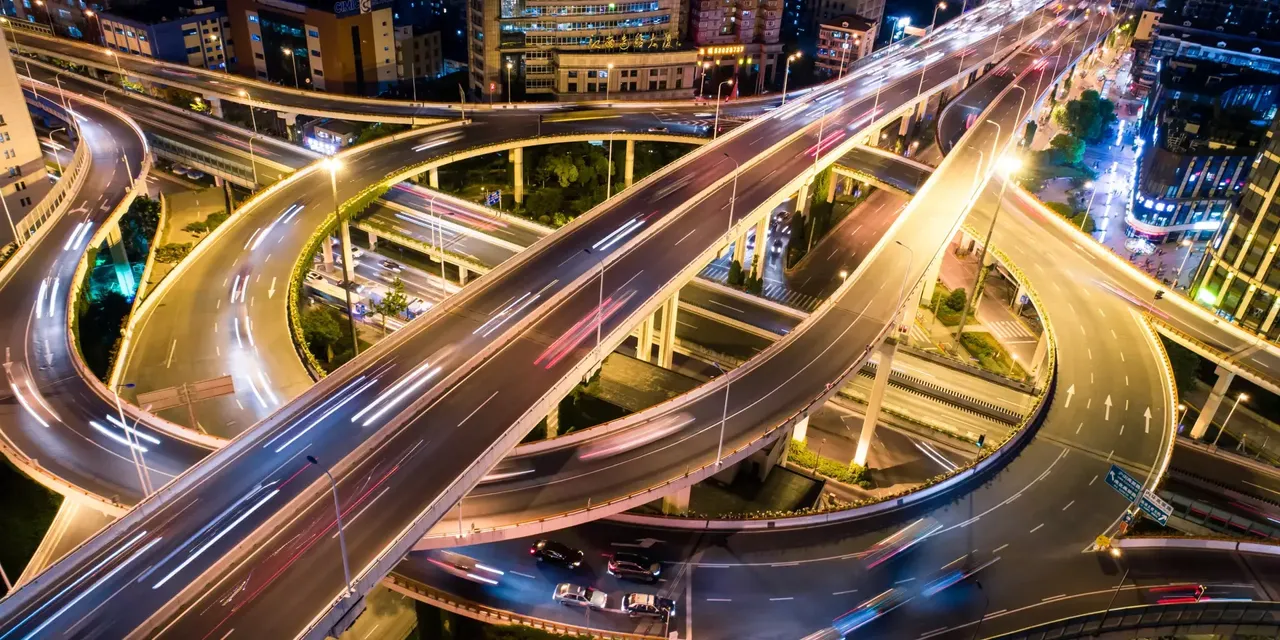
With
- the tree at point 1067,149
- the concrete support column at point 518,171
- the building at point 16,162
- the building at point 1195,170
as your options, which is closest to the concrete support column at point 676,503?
the concrete support column at point 518,171

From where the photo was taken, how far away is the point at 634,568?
4681 centimetres

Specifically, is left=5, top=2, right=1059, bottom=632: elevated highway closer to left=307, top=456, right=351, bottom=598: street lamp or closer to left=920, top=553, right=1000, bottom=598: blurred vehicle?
left=307, top=456, right=351, bottom=598: street lamp

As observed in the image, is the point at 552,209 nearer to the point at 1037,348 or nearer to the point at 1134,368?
the point at 1037,348

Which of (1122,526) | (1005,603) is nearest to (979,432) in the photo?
(1122,526)

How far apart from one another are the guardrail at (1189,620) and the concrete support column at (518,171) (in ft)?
275

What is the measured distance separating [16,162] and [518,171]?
56.4m

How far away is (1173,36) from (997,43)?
32.0 m

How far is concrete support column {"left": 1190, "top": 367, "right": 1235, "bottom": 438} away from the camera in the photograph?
70938 millimetres

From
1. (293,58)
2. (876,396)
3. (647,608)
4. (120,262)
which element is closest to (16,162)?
(120,262)

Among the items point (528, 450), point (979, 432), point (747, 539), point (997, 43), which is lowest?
point (979, 432)

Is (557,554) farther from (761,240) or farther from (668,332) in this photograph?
(761,240)

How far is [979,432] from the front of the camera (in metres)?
75.2

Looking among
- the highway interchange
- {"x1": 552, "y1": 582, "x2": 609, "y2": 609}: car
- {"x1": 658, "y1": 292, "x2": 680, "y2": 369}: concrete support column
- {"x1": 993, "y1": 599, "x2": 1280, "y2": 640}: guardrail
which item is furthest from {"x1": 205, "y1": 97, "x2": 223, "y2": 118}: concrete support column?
{"x1": 993, "y1": 599, "x2": 1280, "y2": 640}: guardrail

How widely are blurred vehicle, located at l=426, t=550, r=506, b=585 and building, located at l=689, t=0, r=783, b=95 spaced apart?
→ 109m
